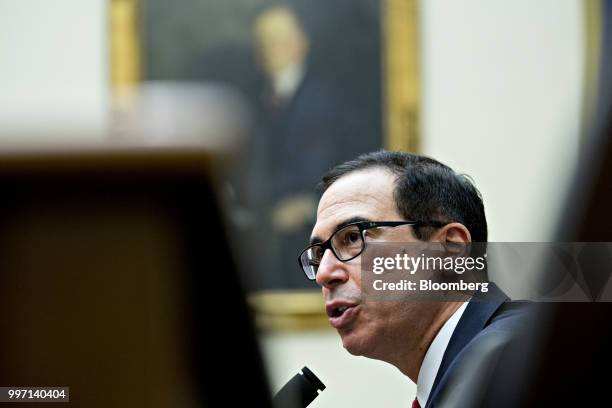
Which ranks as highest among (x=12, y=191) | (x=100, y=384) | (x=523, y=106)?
(x=12, y=191)

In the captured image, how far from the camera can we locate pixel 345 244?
1521 millimetres

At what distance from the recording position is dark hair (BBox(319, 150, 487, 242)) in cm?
162

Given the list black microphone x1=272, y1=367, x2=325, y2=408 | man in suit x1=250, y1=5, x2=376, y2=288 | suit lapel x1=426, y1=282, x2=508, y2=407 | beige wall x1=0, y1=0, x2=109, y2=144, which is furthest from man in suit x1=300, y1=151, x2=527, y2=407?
beige wall x1=0, y1=0, x2=109, y2=144

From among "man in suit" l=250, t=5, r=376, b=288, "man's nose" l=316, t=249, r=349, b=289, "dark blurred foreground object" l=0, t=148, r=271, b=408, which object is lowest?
"man in suit" l=250, t=5, r=376, b=288

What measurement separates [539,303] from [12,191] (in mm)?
335

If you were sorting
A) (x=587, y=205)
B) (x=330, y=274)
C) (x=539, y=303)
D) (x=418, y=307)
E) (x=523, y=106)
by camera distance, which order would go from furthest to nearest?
(x=523, y=106) → (x=330, y=274) → (x=418, y=307) → (x=539, y=303) → (x=587, y=205)

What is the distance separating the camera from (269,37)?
613cm

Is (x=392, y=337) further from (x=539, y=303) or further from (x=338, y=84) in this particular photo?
(x=338, y=84)

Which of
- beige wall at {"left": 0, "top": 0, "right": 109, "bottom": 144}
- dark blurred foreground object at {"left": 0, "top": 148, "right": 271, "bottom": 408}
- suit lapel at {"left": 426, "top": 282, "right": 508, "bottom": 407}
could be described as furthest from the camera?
beige wall at {"left": 0, "top": 0, "right": 109, "bottom": 144}

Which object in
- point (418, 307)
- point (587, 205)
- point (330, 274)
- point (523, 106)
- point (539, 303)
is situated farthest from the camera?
point (523, 106)

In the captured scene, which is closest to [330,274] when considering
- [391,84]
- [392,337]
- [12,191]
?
[392,337]

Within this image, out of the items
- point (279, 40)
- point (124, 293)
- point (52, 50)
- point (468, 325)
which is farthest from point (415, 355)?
point (52, 50)

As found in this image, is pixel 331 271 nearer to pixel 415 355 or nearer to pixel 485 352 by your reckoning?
pixel 415 355

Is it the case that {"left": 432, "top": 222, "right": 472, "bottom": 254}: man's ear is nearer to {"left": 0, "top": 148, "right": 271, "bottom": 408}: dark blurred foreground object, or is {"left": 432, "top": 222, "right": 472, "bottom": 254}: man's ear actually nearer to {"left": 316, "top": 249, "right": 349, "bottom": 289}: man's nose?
{"left": 316, "top": 249, "right": 349, "bottom": 289}: man's nose
